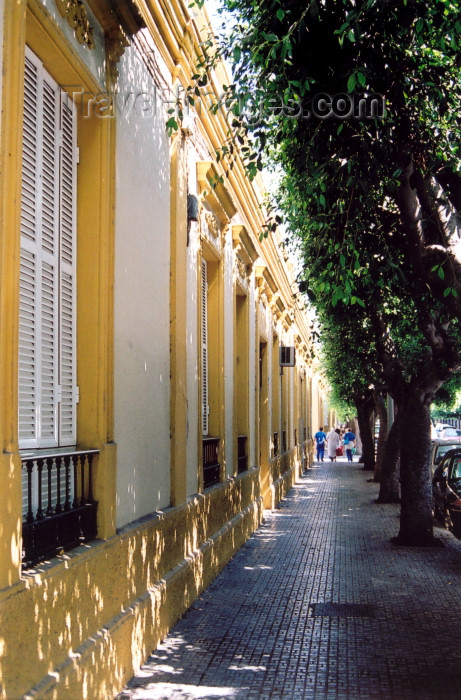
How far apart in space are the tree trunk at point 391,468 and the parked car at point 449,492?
2274 mm

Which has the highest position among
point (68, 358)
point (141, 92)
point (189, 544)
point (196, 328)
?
point (141, 92)

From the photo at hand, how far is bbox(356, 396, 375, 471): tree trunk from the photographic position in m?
32.7

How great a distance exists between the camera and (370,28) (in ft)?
23.6

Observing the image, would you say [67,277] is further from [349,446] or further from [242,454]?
[349,446]

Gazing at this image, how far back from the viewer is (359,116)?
7.65 m

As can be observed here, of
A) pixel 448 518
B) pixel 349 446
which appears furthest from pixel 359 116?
pixel 349 446

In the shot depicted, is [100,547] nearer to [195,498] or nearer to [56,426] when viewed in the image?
[56,426]

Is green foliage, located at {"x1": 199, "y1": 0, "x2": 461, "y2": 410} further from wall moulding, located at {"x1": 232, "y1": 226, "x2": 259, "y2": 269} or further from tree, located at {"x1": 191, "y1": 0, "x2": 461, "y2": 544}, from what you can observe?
wall moulding, located at {"x1": 232, "y1": 226, "x2": 259, "y2": 269}

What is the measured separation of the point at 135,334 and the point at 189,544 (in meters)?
2.91

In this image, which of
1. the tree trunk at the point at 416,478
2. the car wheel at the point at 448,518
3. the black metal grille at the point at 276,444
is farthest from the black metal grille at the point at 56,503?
the black metal grille at the point at 276,444

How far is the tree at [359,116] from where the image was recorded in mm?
7078

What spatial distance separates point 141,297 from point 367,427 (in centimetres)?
2740

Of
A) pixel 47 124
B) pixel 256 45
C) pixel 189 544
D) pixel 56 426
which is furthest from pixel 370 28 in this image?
pixel 189 544

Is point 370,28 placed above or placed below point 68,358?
above
